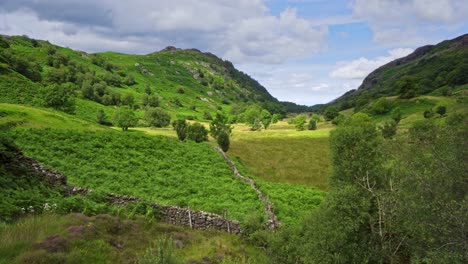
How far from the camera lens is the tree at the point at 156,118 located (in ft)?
392

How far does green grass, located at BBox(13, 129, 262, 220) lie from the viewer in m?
29.8

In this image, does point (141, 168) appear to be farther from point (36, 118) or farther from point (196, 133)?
point (196, 133)

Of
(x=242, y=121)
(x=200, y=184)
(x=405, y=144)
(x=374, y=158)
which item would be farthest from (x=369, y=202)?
(x=242, y=121)

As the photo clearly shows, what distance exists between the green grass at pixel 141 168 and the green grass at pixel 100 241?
6020 millimetres

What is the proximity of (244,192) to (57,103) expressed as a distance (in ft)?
238

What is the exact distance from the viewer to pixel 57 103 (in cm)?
8356

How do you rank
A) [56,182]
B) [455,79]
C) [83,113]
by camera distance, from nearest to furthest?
[56,182], [83,113], [455,79]

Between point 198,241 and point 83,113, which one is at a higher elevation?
point 83,113

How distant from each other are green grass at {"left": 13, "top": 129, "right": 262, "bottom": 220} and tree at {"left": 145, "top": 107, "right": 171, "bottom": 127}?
75521 millimetres

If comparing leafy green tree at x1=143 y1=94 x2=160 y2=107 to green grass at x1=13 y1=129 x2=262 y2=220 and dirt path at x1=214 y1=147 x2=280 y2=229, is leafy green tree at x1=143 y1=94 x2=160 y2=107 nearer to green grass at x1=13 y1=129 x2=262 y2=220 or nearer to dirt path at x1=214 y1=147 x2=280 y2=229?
green grass at x1=13 y1=129 x2=262 y2=220

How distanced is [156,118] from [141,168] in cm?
8785

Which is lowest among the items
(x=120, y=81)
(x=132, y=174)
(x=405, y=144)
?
(x=132, y=174)

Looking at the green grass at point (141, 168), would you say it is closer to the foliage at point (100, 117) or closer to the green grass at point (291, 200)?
the green grass at point (291, 200)

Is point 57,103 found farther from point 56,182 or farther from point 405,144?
point 405,144
